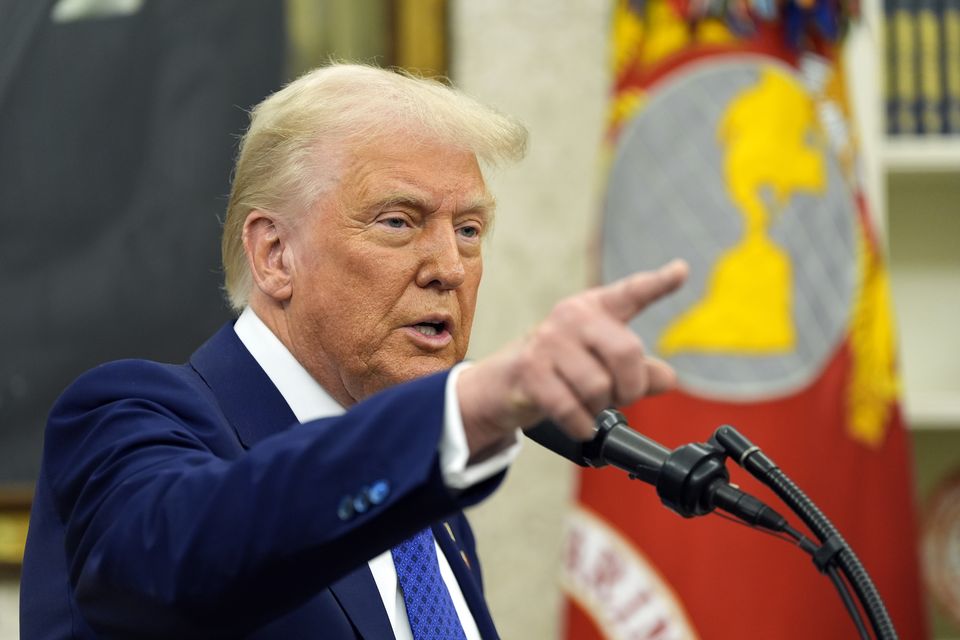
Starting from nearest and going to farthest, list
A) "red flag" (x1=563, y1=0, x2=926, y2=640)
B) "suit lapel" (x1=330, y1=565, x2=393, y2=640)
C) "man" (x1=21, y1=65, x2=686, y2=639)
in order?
1. "man" (x1=21, y1=65, x2=686, y2=639)
2. "suit lapel" (x1=330, y1=565, x2=393, y2=640)
3. "red flag" (x1=563, y1=0, x2=926, y2=640)

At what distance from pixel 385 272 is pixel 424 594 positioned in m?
0.37

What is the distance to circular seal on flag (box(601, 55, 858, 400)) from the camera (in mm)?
2482

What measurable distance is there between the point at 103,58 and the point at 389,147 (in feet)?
4.73

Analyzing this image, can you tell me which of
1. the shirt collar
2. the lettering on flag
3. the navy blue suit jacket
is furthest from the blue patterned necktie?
the lettering on flag

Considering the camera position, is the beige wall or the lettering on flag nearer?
the lettering on flag

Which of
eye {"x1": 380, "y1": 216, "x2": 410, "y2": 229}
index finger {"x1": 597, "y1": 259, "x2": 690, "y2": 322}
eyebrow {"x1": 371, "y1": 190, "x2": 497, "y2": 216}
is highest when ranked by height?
index finger {"x1": 597, "y1": 259, "x2": 690, "y2": 322}

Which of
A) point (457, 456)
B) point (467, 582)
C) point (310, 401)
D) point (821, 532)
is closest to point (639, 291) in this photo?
point (457, 456)

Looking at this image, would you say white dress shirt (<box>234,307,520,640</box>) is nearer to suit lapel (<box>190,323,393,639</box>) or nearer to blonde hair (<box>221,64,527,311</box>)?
suit lapel (<box>190,323,393,639</box>)

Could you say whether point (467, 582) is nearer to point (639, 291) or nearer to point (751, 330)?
point (639, 291)

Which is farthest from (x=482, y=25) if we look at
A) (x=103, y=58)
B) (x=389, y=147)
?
(x=389, y=147)

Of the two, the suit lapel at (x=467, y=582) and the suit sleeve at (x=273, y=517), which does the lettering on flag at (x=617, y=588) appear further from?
the suit sleeve at (x=273, y=517)

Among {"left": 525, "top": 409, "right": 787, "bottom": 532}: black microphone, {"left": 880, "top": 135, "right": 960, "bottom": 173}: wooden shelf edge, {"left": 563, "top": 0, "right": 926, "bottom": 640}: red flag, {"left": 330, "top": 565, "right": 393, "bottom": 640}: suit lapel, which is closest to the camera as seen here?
{"left": 525, "top": 409, "right": 787, "bottom": 532}: black microphone

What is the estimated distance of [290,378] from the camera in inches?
57.7

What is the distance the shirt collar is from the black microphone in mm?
386
